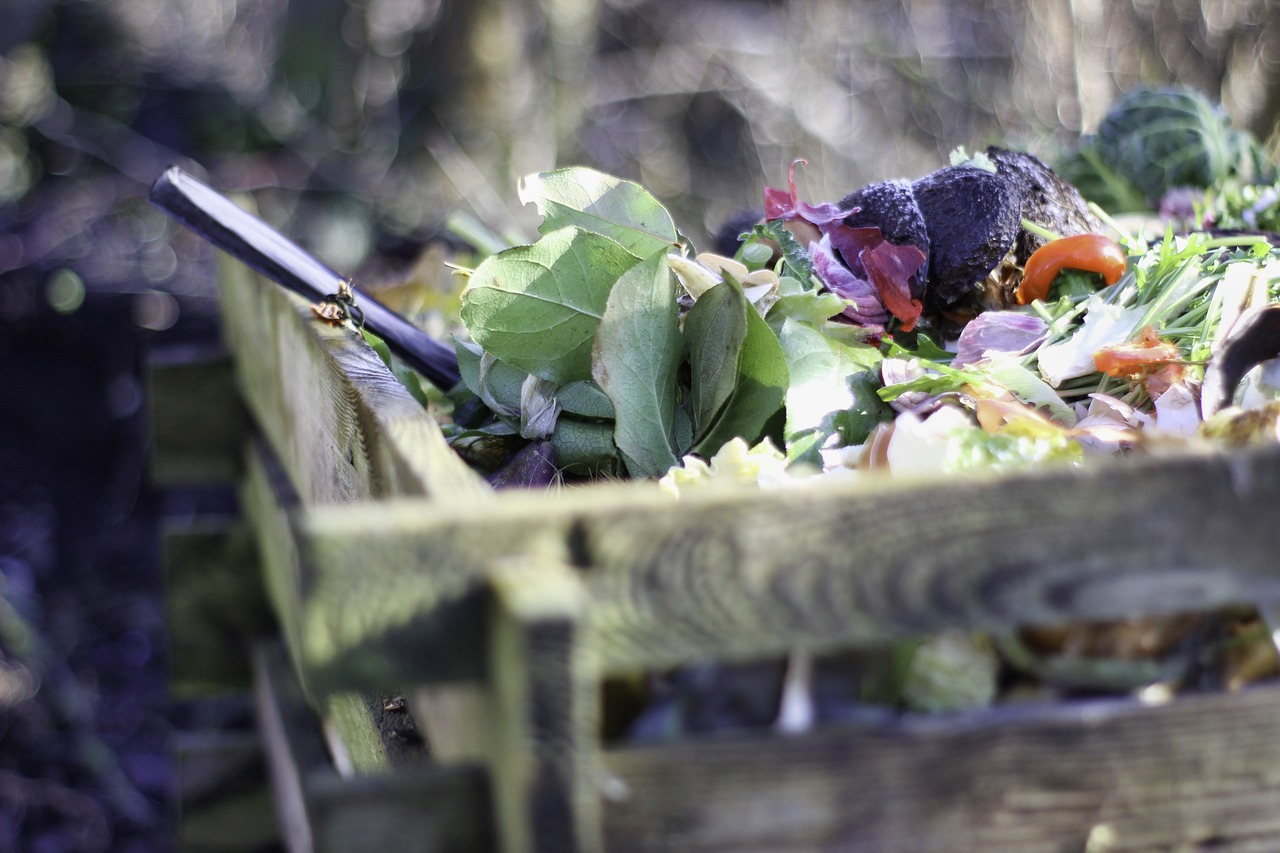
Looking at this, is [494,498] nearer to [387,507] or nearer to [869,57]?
[387,507]

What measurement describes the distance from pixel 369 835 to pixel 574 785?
0.17 metres

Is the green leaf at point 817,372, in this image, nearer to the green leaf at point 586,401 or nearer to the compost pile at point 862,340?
the compost pile at point 862,340

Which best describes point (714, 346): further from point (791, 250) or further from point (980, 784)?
point (980, 784)

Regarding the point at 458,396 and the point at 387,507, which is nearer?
the point at 387,507

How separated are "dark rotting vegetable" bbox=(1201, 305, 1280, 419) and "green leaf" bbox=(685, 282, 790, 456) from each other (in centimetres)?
39

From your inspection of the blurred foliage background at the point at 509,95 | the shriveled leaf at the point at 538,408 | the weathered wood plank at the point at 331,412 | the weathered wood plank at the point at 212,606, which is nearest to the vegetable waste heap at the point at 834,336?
the shriveled leaf at the point at 538,408

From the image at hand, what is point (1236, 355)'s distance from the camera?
99cm

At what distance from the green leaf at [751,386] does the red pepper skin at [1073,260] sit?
16.8 inches

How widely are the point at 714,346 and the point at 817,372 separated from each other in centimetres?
12

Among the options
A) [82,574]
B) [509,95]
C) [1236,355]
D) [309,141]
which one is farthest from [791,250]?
[309,141]

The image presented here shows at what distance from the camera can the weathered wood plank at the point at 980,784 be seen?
0.69 m

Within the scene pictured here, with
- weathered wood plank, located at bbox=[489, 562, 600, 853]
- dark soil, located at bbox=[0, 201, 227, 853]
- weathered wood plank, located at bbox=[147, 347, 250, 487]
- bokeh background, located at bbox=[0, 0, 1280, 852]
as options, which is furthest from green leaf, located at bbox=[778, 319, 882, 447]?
dark soil, located at bbox=[0, 201, 227, 853]

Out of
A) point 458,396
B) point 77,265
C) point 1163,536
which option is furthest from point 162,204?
point 77,265

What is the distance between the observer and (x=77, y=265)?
384cm
